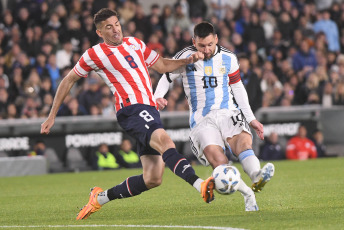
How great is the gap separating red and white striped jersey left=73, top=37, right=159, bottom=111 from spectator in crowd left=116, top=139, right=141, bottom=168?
354 inches

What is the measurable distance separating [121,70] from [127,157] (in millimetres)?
9223

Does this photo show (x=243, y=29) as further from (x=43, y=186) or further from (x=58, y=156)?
(x=43, y=186)

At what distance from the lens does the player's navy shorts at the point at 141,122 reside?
784 centimetres

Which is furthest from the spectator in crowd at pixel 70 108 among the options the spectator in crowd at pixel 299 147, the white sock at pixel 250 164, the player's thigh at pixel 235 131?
the white sock at pixel 250 164

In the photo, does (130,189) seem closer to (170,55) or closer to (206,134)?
(206,134)

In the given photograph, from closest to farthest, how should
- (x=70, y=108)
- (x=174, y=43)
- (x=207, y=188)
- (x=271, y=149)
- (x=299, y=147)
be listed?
(x=207, y=188) → (x=70, y=108) → (x=271, y=149) → (x=299, y=147) → (x=174, y=43)

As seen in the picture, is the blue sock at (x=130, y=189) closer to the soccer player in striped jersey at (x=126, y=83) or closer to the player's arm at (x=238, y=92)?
the soccer player in striped jersey at (x=126, y=83)

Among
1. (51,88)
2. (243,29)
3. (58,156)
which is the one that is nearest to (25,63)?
(51,88)

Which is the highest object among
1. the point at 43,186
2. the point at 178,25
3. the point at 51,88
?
the point at 178,25

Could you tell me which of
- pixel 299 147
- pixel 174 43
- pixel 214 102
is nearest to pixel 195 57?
pixel 214 102

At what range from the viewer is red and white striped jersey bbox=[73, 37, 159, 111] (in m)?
8.21

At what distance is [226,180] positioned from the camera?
7.28 m

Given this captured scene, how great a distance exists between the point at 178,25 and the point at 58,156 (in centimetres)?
585

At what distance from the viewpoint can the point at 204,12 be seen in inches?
907
